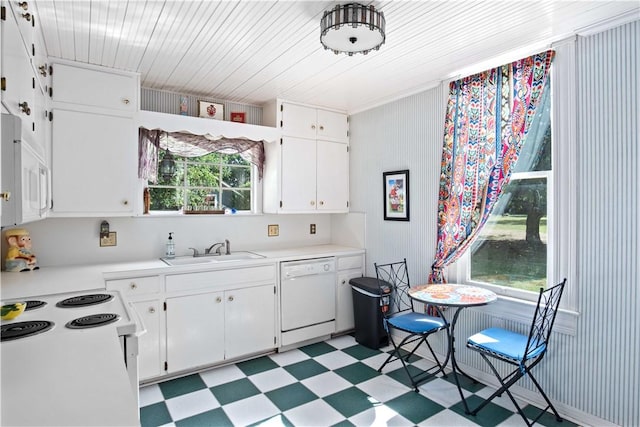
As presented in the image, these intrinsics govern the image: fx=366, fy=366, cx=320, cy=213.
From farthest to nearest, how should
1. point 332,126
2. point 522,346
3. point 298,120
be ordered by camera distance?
1. point 332,126
2. point 298,120
3. point 522,346

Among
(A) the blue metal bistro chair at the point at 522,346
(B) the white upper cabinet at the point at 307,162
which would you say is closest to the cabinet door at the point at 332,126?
(B) the white upper cabinet at the point at 307,162

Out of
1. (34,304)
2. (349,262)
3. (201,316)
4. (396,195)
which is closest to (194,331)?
(201,316)

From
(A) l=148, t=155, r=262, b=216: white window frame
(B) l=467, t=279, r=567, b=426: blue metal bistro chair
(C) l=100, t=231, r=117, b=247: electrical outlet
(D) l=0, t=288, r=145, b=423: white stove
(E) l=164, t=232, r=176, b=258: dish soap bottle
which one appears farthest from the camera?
(A) l=148, t=155, r=262, b=216: white window frame

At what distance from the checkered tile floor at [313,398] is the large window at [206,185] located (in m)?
1.59

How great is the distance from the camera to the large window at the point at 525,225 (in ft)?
8.47

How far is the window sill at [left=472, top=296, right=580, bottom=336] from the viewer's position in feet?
7.80

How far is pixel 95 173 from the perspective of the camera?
2.88 meters

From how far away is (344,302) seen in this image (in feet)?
12.9

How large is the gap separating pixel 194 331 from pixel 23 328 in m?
1.64

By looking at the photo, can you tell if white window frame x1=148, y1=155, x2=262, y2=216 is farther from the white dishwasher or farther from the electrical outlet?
the electrical outlet

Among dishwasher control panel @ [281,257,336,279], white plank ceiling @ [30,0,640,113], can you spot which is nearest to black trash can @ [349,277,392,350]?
dishwasher control panel @ [281,257,336,279]

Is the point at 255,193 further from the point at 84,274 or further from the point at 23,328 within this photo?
the point at 23,328

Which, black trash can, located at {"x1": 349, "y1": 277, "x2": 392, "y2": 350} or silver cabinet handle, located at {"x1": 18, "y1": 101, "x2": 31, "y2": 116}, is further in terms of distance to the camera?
black trash can, located at {"x1": 349, "y1": 277, "x2": 392, "y2": 350}

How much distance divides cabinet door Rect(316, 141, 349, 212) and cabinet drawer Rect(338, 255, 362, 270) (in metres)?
0.58
